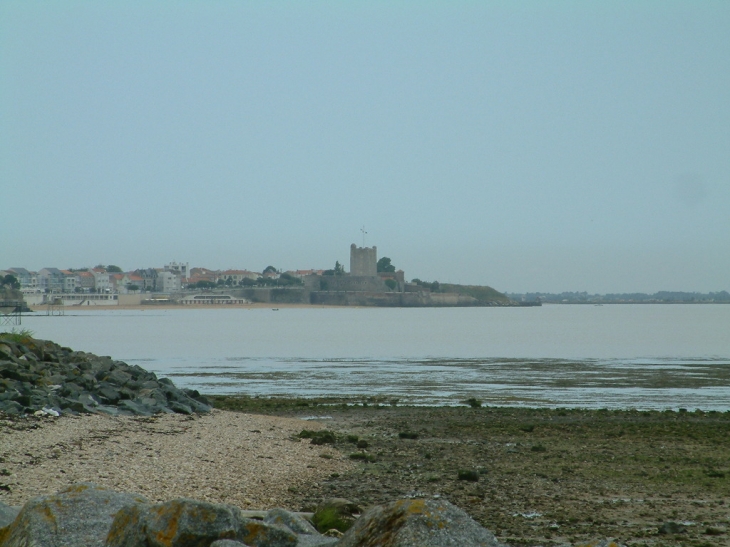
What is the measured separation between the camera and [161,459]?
9078mm

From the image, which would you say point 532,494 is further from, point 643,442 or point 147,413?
point 147,413

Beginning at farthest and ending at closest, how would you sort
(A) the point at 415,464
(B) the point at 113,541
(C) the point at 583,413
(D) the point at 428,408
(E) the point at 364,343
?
1. (E) the point at 364,343
2. (D) the point at 428,408
3. (C) the point at 583,413
4. (A) the point at 415,464
5. (B) the point at 113,541

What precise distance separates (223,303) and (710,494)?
166 meters

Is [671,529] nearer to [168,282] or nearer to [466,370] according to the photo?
[466,370]

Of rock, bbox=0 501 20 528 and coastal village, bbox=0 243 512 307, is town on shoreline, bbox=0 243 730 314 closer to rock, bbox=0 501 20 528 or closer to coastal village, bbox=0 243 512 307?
coastal village, bbox=0 243 512 307

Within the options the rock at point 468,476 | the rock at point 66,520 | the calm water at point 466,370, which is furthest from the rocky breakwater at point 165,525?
the calm water at point 466,370

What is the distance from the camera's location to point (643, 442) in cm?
1205

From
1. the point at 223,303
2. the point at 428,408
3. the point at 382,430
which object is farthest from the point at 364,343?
the point at 223,303

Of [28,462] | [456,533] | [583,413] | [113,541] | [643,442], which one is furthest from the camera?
[583,413]

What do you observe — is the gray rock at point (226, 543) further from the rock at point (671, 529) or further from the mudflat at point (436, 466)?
the rock at point (671, 529)

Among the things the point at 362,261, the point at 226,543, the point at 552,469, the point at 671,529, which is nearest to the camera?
the point at 226,543

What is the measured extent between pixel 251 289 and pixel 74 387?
159 m

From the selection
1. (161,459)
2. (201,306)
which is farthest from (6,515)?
(201,306)

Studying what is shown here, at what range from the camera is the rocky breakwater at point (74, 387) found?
464 inches
